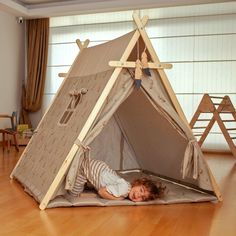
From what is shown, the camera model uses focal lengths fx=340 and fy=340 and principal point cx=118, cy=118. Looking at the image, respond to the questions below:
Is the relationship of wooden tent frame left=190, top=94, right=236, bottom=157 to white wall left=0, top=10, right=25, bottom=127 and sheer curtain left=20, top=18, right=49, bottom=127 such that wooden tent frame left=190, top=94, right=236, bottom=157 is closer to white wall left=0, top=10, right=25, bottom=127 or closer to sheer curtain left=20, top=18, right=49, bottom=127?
sheer curtain left=20, top=18, right=49, bottom=127

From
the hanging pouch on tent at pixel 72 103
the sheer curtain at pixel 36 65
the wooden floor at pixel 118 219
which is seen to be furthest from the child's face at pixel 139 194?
the sheer curtain at pixel 36 65

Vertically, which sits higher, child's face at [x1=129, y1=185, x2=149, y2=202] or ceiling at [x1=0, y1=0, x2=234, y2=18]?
ceiling at [x1=0, y1=0, x2=234, y2=18]

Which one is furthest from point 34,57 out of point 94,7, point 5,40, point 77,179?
point 77,179

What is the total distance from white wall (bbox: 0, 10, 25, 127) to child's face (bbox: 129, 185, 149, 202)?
13.4 feet

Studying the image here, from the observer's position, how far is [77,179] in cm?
246

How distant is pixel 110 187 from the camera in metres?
2.46

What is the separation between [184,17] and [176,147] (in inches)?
135

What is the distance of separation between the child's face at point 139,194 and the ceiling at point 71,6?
3.62 metres

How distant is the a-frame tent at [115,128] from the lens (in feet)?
8.00

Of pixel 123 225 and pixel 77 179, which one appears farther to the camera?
pixel 77 179

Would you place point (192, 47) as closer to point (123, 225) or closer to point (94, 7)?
point (94, 7)

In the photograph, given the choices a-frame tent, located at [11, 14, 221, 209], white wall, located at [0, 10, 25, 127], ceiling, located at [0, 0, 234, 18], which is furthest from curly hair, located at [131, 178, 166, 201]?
white wall, located at [0, 10, 25, 127]

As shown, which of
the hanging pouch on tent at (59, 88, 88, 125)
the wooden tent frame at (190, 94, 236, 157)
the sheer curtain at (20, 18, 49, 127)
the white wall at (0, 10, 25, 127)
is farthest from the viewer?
the sheer curtain at (20, 18, 49, 127)

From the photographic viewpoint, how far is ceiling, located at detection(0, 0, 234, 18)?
534 centimetres
